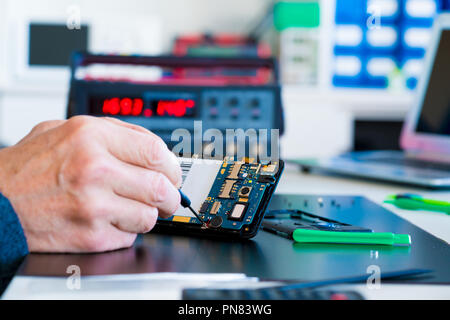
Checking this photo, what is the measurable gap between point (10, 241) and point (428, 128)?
1.06m

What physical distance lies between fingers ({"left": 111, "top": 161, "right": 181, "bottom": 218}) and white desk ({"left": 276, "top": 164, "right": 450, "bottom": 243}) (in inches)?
10.0

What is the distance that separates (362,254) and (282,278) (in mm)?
98

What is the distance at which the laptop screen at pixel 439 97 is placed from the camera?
1.18 metres

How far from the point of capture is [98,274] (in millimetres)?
336

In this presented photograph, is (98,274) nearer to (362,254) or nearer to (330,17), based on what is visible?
(362,254)

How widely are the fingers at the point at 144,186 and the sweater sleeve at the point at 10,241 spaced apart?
3.0 inches

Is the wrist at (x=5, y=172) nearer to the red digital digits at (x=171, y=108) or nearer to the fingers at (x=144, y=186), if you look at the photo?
the fingers at (x=144, y=186)

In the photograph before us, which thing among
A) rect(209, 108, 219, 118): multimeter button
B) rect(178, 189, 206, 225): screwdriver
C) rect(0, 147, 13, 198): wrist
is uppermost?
rect(0, 147, 13, 198): wrist

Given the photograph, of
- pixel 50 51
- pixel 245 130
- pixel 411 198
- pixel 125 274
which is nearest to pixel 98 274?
pixel 125 274

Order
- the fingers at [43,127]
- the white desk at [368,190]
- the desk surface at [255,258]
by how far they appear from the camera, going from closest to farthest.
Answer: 1. the desk surface at [255,258]
2. the fingers at [43,127]
3. the white desk at [368,190]

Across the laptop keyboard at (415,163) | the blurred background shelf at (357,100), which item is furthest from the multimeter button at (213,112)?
the blurred background shelf at (357,100)

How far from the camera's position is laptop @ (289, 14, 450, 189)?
1.08m

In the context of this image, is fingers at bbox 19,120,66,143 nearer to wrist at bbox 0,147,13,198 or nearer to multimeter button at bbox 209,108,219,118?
wrist at bbox 0,147,13,198

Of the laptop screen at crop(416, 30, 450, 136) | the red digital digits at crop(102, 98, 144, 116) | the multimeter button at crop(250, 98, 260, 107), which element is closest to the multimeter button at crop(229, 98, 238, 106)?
the multimeter button at crop(250, 98, 260, 107)
